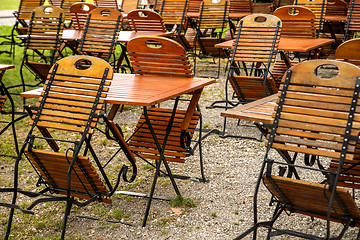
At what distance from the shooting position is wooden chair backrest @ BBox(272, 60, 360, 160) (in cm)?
300

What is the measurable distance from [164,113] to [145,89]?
83 centimetres

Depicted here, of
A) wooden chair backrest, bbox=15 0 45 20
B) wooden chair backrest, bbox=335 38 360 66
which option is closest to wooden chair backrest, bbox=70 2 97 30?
wooden chair backrest, bbox=15 0 45 20

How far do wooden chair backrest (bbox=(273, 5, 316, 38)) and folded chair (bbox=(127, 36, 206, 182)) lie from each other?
3.00m

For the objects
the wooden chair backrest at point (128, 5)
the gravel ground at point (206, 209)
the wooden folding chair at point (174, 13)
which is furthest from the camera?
the wooden chair backrest at point (128, 5)

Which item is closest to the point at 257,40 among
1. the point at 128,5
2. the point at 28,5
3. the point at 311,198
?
the point at 311,198

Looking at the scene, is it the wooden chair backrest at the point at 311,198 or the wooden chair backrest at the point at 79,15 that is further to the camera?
the wooden chair backrest at the point at 79,15

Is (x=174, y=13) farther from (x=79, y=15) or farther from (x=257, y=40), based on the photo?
(x=257, y=40)

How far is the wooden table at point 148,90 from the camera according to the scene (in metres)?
3.69

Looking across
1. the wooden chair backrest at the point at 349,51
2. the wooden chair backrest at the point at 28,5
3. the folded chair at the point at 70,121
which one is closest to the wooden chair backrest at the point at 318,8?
the wooden chair backrest at the point at 349,51

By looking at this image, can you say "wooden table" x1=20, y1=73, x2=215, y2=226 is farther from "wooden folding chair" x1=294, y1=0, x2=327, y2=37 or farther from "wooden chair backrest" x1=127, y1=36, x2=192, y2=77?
"wooden folding chair" x1=294, y1=0, x2=327, y2=37

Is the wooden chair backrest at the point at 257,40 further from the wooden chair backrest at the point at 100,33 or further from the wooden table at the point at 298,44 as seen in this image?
the wooden chair backrest at the point at 100,33

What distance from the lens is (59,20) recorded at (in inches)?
287

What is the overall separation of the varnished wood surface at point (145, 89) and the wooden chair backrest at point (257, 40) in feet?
5.32

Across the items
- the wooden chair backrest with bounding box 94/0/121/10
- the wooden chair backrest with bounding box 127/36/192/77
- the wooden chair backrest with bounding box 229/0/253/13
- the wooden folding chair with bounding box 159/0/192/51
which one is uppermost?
the wooden chair backrest with bounding box 127/36/192/77
